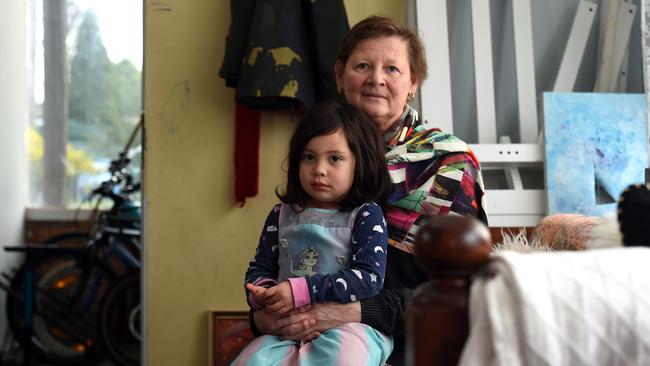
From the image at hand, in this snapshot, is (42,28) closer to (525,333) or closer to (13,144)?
(13,144)

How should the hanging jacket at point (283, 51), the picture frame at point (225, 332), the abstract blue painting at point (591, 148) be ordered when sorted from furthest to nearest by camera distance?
the picture frame at point (225, 332)
the hanging jacket at point (283, 51)
the abstract blue painting at point (591, 148)

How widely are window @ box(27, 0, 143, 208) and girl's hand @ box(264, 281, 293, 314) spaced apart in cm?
350

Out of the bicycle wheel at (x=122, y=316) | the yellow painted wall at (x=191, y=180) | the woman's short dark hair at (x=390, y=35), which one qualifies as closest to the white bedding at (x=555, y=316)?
the woman's short dark hair at (x=390, y=35)

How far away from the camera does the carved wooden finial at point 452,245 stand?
0.74 metres

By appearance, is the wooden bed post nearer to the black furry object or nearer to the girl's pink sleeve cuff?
the black furry object

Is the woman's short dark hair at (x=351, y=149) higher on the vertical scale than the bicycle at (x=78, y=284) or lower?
higher

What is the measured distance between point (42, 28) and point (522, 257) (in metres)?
4.46

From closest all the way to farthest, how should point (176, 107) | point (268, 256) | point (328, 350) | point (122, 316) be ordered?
point (328, 350) < point (268, 256) < point (176, 107) < point (122, 316)

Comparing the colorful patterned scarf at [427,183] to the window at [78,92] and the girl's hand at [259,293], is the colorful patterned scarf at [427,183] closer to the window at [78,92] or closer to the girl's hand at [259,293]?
the girl's hand at [259,293]

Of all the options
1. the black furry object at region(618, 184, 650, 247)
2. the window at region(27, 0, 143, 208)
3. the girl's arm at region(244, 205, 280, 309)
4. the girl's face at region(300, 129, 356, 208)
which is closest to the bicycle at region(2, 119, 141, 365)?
the window at region(27, 0, 143, 208)

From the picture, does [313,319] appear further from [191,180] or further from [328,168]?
[191,180]

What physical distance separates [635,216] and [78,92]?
4247 millimetres

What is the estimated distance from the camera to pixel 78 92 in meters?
4.75

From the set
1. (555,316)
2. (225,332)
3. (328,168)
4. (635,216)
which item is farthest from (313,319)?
(225,332)
